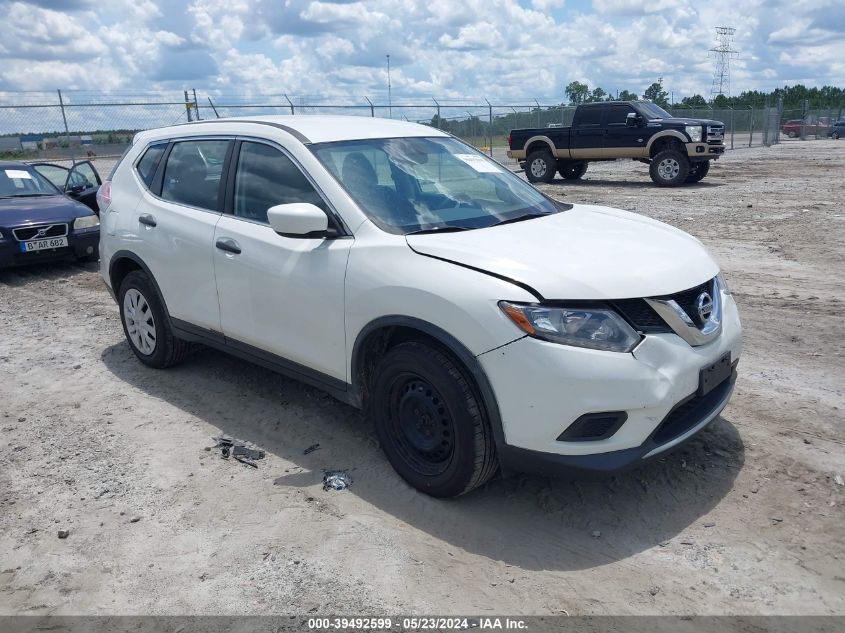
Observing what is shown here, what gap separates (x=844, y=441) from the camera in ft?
13.5

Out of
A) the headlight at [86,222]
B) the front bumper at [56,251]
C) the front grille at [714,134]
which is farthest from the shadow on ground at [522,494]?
the front grille at [714,134]

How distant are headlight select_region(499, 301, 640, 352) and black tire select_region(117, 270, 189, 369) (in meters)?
3.18

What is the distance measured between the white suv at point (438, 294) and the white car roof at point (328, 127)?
2cm

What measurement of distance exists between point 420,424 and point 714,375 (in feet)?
4.75

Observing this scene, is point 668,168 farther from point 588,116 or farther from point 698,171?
point 588,116

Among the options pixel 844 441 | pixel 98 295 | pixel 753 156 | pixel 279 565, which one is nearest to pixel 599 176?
pixel 753 156

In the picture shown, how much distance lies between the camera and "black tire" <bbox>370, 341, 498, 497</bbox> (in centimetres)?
335

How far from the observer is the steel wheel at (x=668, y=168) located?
17.7 m

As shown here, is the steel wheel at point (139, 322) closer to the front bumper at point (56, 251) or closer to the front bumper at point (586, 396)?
the front bumper at point (586, 396)

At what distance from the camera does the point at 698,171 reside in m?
18.0

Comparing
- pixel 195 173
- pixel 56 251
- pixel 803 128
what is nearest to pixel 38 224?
pixel 56 251

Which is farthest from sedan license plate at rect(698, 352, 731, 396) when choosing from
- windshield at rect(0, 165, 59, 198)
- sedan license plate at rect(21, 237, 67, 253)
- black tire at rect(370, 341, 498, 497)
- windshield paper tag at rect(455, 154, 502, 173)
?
windshield at rect(0, 165, 59, 198)

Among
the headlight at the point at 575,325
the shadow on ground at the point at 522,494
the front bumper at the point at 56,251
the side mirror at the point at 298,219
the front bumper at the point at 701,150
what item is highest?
the side mirror at the point at 298,219

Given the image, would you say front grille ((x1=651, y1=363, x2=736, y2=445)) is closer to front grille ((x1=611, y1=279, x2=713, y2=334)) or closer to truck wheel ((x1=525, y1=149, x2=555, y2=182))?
front grille ((x1=611, y1=279, x2=713, y2=334))
